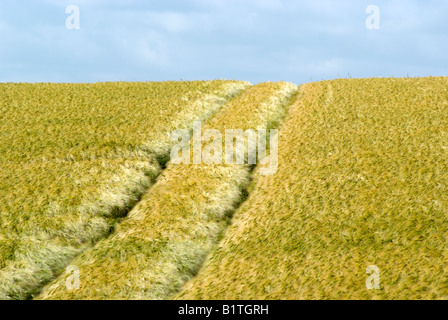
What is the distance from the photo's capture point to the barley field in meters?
18.8

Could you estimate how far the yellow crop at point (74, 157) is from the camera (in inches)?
902

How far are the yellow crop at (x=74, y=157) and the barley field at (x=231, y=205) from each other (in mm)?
114

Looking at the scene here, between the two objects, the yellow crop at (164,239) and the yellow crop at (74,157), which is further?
the yellow crop at (74,157)

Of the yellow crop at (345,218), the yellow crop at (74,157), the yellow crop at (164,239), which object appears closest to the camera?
the yellow crop at (345,218)

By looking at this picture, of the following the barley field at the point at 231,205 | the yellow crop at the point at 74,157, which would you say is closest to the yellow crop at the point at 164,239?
the barley field at the point at 231,205

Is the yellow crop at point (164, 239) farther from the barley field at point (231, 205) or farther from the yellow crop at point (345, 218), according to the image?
the yellow crop at point (345, 218)

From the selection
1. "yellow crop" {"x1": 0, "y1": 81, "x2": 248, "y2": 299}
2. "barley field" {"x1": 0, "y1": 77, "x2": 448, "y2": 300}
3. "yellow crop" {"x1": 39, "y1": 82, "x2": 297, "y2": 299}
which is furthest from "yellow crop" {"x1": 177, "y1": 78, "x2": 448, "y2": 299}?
"yellow crop" {"x1": 0, "y1": 81, "x2": 248, "y2": 299}

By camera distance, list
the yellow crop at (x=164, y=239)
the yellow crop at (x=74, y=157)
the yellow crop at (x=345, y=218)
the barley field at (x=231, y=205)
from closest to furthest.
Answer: the yellow crop at (x=345, y=218) → the barley field at (x=231, y=205) → the yellow crop at (x=164, y=239) → the yellow crop at (x=74, y=157)

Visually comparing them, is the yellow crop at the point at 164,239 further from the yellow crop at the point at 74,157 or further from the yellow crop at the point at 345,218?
the yellow crop at the point at 74,157

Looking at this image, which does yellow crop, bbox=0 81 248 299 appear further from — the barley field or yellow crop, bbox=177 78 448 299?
yellow crop, bbox=177 78 448 299

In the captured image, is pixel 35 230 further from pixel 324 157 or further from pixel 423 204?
pixel 423 204

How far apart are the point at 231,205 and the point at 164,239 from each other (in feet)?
16.6

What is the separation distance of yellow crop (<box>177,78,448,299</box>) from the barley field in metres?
0.08
